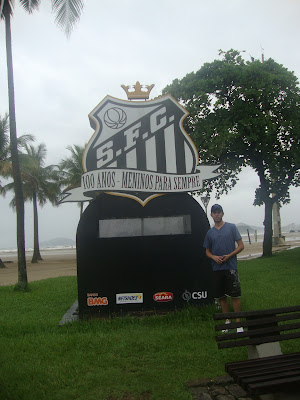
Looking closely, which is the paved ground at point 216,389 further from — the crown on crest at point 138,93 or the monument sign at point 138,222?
the crown on crest at point 138,93

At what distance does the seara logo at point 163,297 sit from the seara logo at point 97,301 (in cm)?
94

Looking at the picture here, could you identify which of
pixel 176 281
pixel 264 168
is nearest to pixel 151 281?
pixel 176 281

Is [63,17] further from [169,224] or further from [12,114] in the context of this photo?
[169,224]

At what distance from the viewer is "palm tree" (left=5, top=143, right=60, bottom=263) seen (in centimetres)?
3875

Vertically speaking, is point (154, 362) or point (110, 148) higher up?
point (110, 148)

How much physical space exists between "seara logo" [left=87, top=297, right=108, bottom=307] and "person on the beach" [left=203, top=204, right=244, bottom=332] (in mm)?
2268

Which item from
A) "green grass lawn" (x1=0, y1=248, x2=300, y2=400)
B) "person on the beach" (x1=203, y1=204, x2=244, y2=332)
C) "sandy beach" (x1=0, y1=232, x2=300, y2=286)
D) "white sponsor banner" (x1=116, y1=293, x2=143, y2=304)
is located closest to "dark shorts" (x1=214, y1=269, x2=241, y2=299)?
"person on the beach" (x1=203, y1=204, x2=244, y2=332)

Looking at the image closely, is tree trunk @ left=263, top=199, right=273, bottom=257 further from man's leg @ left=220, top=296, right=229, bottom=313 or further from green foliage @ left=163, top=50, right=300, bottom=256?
man's leg @ left=220, top=296, right=229, bottom=313

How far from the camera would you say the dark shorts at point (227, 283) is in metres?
6.24

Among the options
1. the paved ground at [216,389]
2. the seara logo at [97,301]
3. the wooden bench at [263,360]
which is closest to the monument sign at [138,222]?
the seara logo at [97,301]

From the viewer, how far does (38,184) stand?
3938 centimetres

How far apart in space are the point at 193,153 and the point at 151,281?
2747 millimetres

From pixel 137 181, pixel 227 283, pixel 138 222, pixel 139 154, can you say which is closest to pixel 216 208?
pixel 227 283

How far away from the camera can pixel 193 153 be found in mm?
8328
